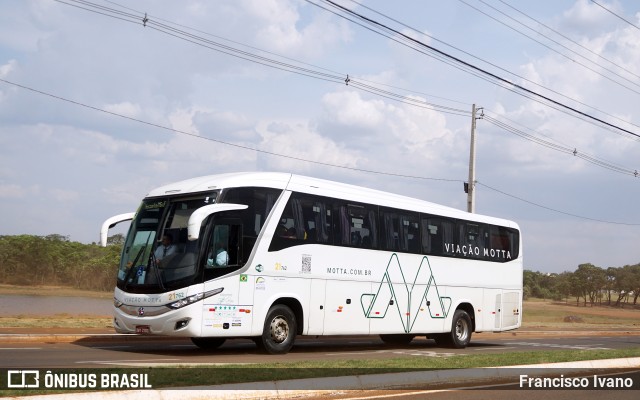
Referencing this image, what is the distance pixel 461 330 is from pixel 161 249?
1097 centimetres

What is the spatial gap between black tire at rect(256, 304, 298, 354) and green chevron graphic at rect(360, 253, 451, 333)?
2679 millimetres

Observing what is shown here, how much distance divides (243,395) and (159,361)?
512 centimetres

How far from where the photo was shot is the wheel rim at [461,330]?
2419 cm

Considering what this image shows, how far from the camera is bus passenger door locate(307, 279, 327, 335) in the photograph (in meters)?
19.0

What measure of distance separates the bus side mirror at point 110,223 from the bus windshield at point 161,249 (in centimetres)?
57

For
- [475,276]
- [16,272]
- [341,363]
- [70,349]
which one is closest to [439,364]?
[341,363]

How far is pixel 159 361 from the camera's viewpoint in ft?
48.9

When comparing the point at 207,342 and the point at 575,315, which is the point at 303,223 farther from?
the point at 575,315

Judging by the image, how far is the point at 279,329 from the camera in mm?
18188

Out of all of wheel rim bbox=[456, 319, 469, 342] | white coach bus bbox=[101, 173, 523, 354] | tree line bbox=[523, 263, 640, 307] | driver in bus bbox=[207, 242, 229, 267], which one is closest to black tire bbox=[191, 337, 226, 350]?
white coach bus bbox=[101, 173, 523, 354]

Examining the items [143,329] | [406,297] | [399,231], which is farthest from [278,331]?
[399,231]

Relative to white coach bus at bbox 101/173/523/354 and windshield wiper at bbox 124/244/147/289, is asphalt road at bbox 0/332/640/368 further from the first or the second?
windshield wiper at bbox 124/244/147/289

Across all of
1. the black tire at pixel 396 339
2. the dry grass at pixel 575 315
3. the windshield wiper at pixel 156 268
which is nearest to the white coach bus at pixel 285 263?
the windshield wiper at pixel 156 268

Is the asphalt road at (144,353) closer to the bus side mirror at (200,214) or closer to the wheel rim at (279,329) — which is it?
the wheel rim at (279,329)
